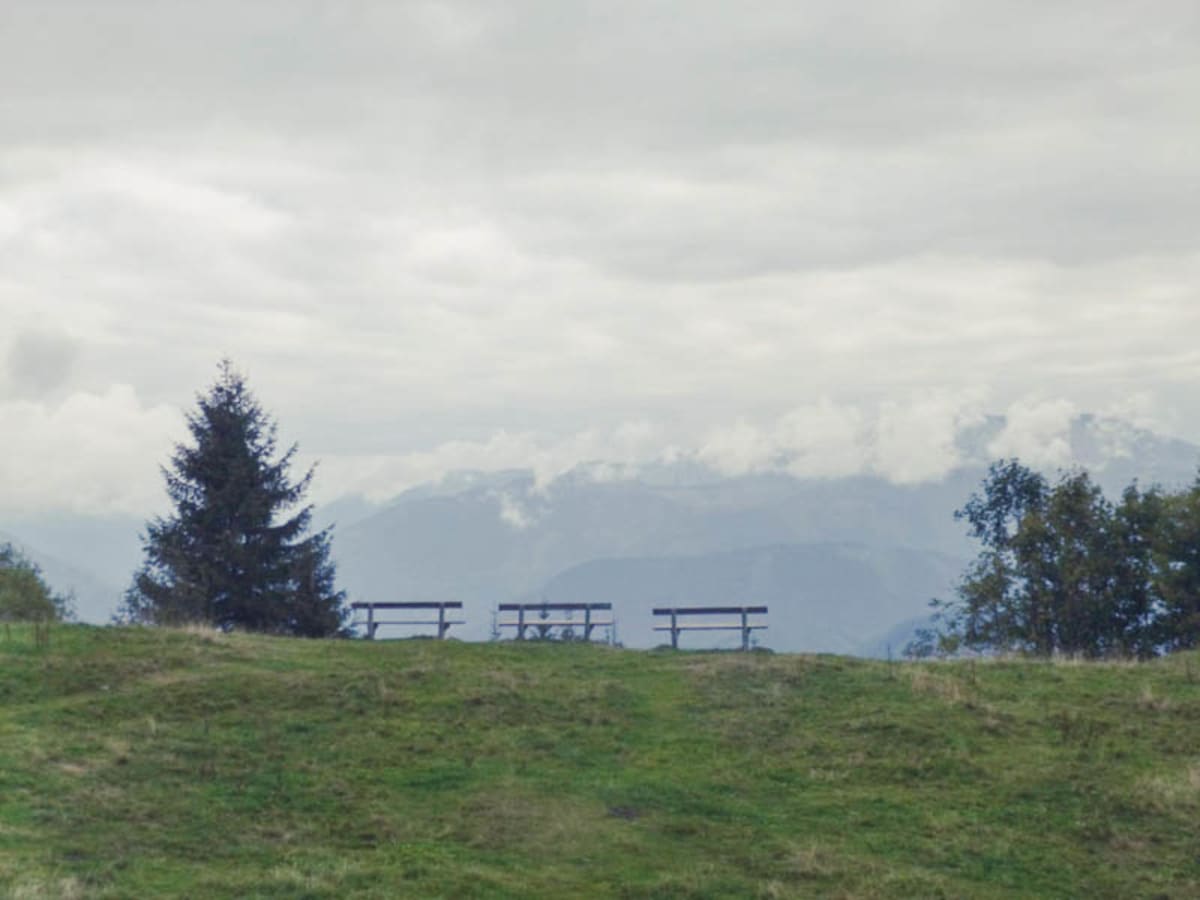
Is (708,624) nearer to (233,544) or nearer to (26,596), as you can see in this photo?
(233,544)

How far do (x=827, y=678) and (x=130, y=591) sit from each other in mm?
40925

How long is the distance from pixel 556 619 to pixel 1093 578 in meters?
22.4

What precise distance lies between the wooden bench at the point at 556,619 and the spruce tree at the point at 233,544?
10.4 m

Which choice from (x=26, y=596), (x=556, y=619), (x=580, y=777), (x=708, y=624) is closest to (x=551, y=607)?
(x=556, y=619)

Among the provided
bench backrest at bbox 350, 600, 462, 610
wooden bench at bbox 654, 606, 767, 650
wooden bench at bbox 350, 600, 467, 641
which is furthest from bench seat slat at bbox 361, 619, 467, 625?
wooden bench at bbox 654, 606, 767, 650

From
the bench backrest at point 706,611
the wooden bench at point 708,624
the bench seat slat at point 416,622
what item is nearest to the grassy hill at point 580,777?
the wooden bench at point 708,624

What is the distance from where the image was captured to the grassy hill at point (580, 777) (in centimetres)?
2036

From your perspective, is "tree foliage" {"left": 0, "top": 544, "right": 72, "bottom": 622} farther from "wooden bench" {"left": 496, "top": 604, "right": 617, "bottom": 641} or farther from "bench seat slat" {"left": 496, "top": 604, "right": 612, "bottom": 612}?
"wooden bench" {"left": 496, "top": 604, "right": 617, "bottom": 641}

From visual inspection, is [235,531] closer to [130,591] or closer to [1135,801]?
[130,591]

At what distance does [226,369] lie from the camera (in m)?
54.9

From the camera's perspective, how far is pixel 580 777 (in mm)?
24656

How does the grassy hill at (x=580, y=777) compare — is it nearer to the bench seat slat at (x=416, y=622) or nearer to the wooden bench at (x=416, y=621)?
the bench seat slat at (x=416, y=622)

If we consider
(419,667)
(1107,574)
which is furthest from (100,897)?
(1107,574)

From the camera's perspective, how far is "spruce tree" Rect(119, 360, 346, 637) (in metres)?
51.4
